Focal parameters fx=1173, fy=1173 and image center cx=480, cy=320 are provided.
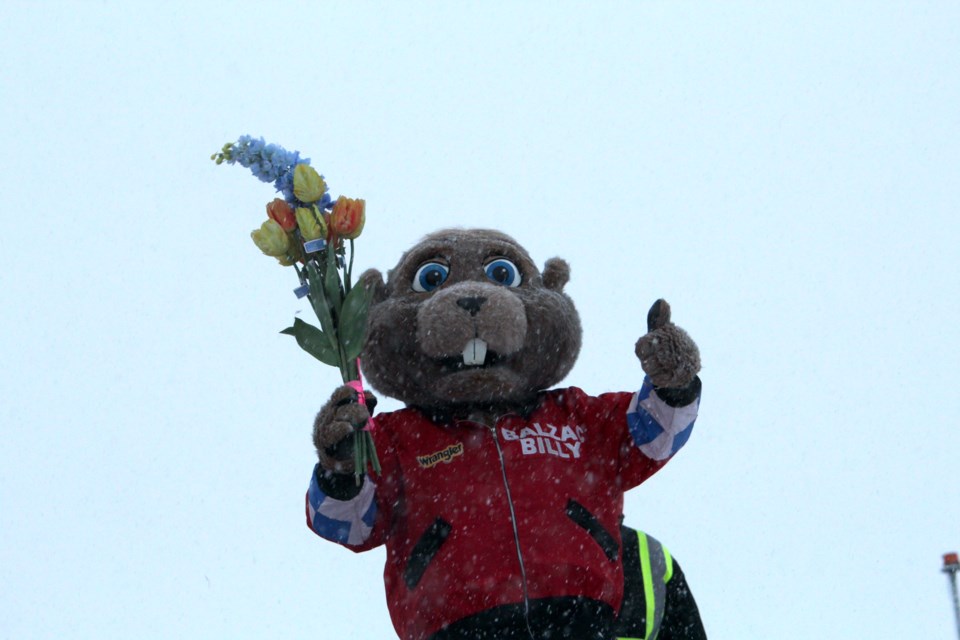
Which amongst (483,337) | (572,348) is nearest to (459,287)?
(483,337)

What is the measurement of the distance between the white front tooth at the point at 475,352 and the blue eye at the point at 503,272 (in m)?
0.39

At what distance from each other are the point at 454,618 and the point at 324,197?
160 centimetres

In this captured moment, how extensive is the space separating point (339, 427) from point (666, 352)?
1.11m

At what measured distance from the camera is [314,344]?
412 centimetres

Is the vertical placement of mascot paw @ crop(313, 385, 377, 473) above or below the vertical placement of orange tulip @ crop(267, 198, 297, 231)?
below

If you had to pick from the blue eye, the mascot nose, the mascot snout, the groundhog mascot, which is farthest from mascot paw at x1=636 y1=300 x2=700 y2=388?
the blue eye

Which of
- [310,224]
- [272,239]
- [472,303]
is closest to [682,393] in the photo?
[472,303]

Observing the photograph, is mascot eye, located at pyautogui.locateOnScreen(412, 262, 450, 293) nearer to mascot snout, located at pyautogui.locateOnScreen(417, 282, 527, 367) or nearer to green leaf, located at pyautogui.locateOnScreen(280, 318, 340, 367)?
mascot snout, located at pyautogui.locateOnScreen(417, 282, 527, 367)

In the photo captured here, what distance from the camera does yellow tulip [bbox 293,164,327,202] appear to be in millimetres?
4266

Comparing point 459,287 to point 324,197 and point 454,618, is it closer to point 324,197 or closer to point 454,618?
point 324,197

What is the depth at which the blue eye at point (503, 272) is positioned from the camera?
4.59 m

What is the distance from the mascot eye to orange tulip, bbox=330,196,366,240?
40cm

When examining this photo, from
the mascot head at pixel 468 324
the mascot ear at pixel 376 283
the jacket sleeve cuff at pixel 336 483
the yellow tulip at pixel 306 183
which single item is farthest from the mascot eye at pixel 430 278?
the jacket sleeve cuff at pixel 336 483

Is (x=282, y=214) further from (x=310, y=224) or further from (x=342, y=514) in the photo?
(x=342, y=514)
